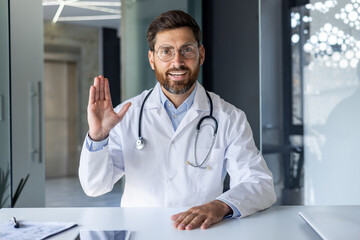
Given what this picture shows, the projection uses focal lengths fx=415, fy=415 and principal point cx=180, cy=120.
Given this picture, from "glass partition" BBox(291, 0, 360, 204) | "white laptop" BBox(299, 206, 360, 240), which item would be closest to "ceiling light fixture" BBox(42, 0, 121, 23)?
"glass partition" BBox(291, 0, 360, 204)

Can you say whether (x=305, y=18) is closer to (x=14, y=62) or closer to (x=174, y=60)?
A: (x=174, y=60)

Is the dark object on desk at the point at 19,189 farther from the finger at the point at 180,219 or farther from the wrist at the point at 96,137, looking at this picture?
the finger at the point at 180,219

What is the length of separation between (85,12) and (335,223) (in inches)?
224

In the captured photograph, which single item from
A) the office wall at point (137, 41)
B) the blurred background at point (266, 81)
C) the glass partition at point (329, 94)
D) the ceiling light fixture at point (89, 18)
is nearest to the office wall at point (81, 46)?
the ceiling light fixture at point (89, 18)

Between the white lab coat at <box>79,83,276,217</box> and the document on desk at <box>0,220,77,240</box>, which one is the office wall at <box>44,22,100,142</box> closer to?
the white lab coat at <box>79,83,276,217</box>

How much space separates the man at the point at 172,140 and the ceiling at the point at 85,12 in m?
3.47

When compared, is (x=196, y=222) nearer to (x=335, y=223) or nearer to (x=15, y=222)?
(x=335, y=223)

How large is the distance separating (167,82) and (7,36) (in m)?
2.03

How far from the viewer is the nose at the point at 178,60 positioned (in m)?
1.79

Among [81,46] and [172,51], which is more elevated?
[81,46]

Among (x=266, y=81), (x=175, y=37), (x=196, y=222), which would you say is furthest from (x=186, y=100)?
(x=266, y=81)

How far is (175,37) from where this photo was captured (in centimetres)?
182

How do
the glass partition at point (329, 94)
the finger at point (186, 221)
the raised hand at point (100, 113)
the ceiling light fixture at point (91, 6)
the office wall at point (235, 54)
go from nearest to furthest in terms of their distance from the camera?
the finger at point (186, 221) → the raised hand at point (100, 113) → the glass partition at point (329, 94) → the office wall at point (235, 54) → the ceiling light fixture at point (91, 6)

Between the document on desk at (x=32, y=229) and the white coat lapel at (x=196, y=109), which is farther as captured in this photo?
the white coat lapel at (x=196, y=109)
